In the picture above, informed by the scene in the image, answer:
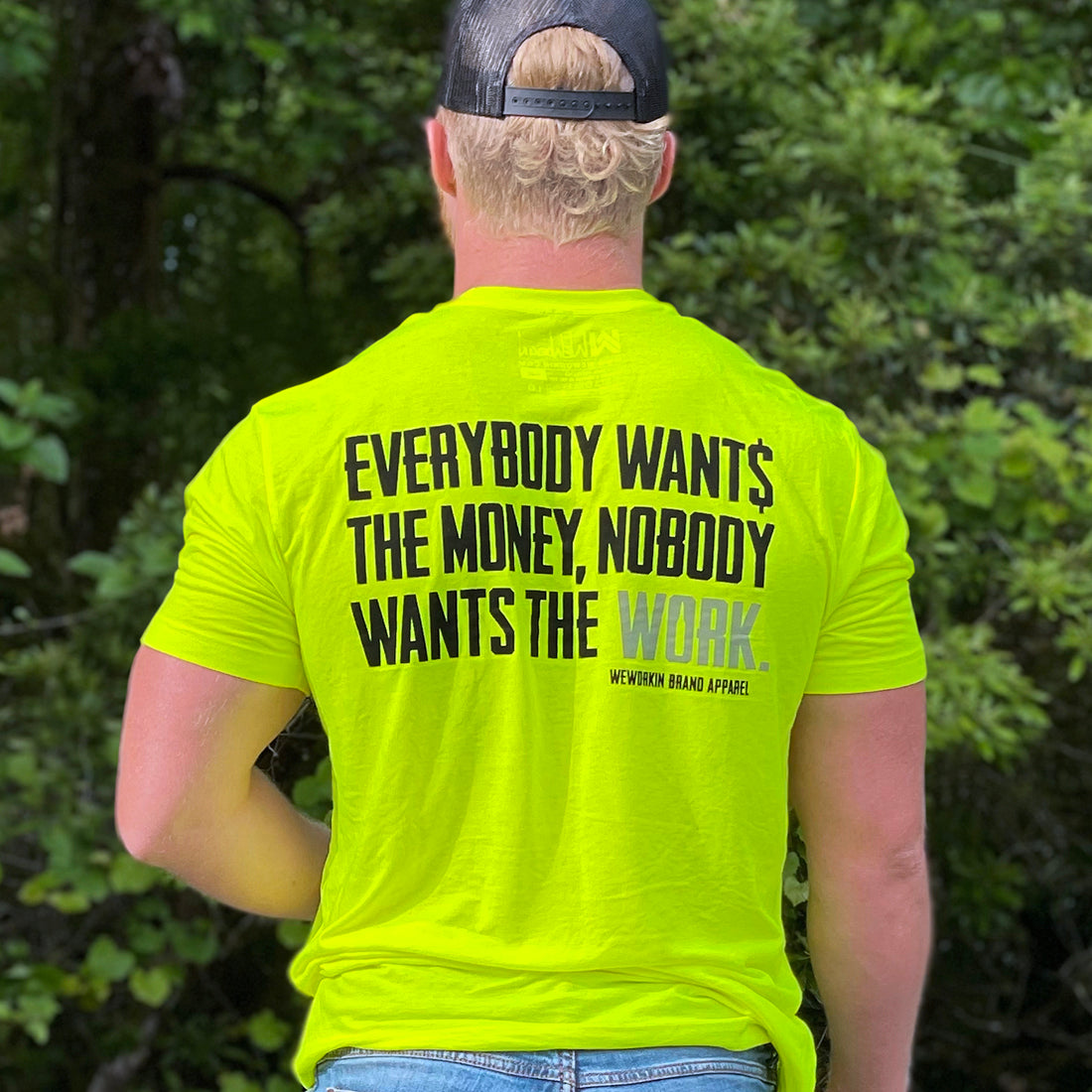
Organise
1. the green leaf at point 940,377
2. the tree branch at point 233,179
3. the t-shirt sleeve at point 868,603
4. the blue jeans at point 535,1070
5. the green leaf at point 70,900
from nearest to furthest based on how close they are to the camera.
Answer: the blue jeans at point 535,1070, the t-shirt sleeve at point 868,603, the green leaf at point 70,900, the green leaf at point 940,377, the tree branch at point 233,179

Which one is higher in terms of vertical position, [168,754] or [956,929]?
[168,754]

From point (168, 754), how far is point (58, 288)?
4.21 meters

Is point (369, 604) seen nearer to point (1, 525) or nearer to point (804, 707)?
point (804, 707)

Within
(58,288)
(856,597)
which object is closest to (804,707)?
(856,597)

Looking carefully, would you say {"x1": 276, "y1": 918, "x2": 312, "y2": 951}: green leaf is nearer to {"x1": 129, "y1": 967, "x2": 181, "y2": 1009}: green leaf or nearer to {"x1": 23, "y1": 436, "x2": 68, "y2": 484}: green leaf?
{"x1": 129, "y1": 967, "x2": 181, "y2": 1009}: green leaf

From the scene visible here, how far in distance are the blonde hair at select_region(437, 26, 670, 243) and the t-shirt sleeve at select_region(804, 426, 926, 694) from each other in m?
0.31

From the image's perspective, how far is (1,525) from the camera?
13.8 ft

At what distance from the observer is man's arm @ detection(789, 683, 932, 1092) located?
1.30 m

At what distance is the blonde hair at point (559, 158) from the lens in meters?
1.23

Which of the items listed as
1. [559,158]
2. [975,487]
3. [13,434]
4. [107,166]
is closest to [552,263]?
[559,158]

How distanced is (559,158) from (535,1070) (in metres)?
0.77

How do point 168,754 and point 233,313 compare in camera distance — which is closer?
point 168,754

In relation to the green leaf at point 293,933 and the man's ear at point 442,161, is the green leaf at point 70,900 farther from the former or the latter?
the man's ear at point 442,161

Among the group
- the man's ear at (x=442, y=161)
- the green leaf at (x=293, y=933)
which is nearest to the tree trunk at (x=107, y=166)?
the green leaf at (x=293, y=933)
